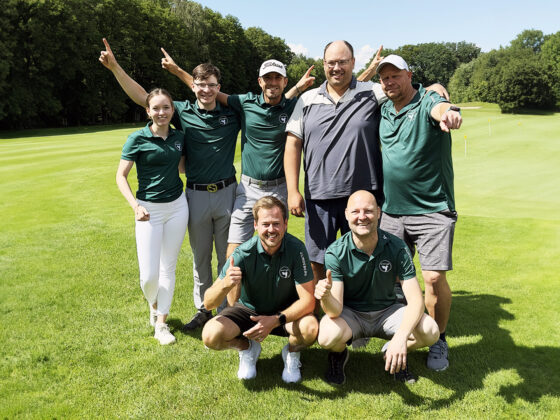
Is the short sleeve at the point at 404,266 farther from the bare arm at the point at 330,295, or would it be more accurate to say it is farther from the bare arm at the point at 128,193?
the bare arm at the point at 128,193

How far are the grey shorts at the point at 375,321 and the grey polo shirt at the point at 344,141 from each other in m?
1.18

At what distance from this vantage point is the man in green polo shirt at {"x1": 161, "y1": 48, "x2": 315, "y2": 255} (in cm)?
483

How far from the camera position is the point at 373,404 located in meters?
3.61

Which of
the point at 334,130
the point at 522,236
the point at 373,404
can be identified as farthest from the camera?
the point at 522,236

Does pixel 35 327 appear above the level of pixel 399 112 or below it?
below

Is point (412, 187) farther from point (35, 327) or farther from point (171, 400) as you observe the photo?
point (35, 327)

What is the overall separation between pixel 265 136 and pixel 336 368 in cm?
255

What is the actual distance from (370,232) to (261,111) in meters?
1.99

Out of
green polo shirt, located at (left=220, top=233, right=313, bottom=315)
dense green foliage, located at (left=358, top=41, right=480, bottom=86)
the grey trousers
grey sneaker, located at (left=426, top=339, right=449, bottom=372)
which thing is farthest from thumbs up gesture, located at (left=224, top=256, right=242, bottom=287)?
dense green foliage, located at (left=358, top=41, right=480, bottom=86)

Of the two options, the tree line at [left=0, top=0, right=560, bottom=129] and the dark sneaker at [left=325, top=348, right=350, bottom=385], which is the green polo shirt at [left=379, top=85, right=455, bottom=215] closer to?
the dark sneaker at [left=325, top=348, right=350, bottom=385]

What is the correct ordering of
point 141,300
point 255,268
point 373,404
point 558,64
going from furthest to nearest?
point 558,64
point 141,300
point 255,268
point 373,404

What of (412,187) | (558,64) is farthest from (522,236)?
(558,64)

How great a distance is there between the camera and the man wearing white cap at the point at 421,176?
404 centimetres

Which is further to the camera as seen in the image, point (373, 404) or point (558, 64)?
point (558, 64)
